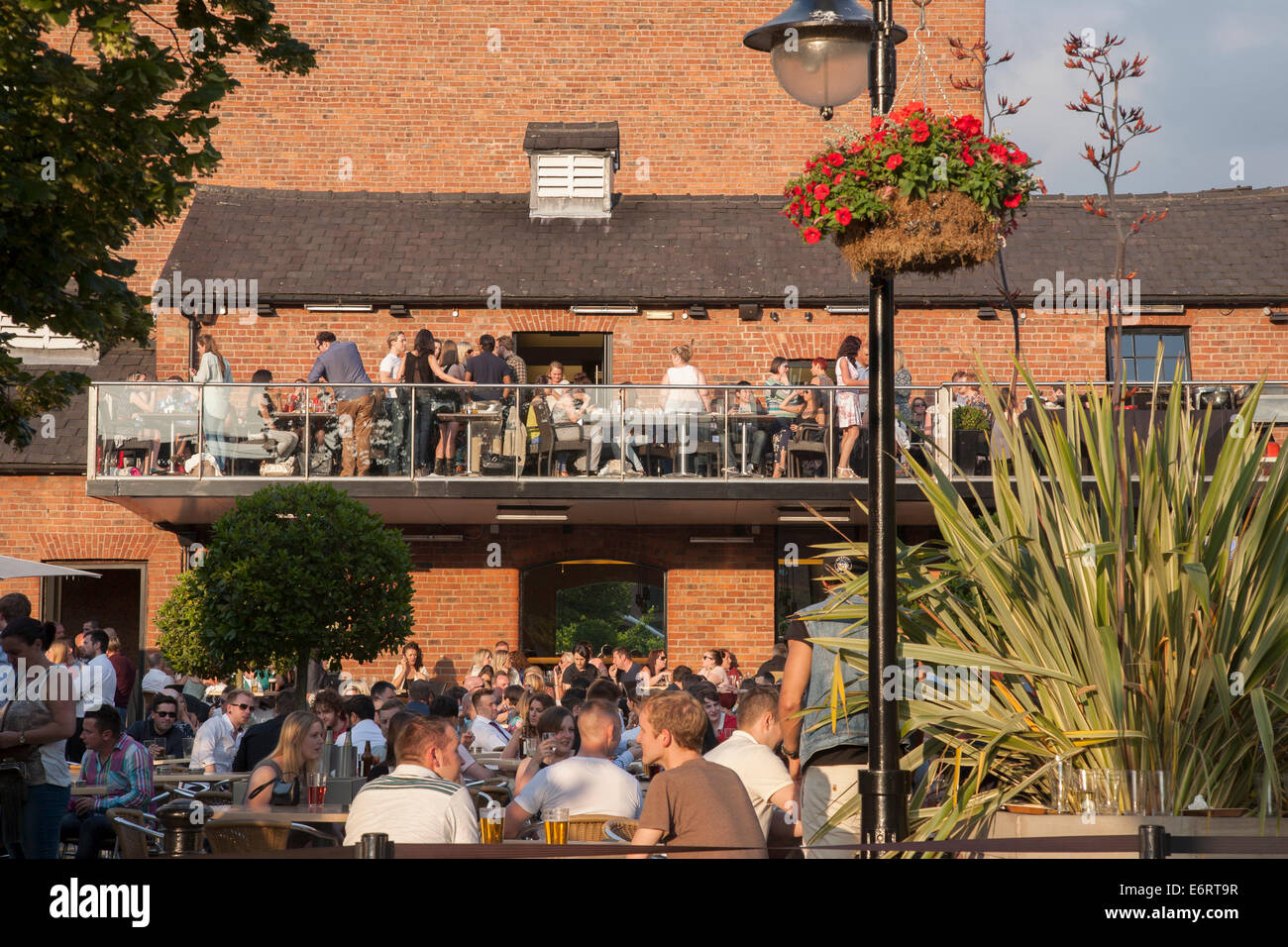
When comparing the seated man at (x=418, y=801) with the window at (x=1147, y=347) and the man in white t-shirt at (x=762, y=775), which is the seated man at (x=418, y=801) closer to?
the man in white t-shirt at (x=762, y=775)

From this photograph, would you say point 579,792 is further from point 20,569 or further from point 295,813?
point 20,569

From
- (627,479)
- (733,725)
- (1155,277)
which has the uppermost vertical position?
(1155,277)

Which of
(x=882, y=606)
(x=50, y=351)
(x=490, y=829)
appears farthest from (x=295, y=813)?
(x=50, y=351)

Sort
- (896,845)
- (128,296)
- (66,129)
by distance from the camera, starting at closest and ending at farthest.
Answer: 1. (896,845)
2. (66,129)
3. (128,296)

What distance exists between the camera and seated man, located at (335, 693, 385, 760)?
10.4 metres

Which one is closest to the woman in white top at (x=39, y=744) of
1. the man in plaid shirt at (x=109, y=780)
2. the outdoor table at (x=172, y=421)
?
the man in plaid shirt at (x=109, y=780)

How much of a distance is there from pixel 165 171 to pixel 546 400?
318 inches

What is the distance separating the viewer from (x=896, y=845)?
4246 millimetres

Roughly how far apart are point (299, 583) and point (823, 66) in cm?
826

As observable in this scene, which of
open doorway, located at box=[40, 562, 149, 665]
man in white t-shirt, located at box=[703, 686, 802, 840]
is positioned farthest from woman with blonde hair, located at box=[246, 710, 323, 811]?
open doorway, located at box=[40, 562, 149, 665]

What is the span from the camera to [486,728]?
38.5 ft

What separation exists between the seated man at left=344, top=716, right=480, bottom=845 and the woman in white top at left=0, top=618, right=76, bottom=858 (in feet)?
8.87
